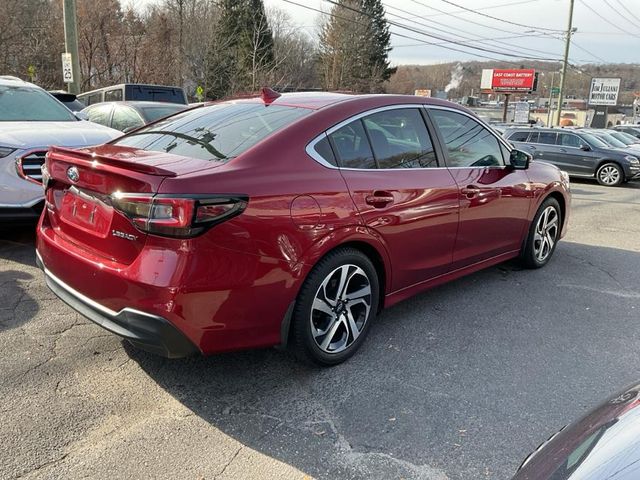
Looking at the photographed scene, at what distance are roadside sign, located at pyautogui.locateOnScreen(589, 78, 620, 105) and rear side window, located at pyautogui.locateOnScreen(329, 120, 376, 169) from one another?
200 feet

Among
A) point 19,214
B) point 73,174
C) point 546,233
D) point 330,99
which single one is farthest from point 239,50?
point 73,174

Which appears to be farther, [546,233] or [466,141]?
[546,233]

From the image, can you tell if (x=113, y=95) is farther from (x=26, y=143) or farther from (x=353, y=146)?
(x=353, y=146)

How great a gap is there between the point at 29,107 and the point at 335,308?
201 inches

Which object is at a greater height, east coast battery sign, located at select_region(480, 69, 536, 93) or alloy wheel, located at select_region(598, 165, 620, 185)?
east coast battery sign, located at select_region(480, 69, 536, 93)

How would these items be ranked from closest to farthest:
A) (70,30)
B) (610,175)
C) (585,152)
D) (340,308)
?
(340,308), (70,30), (610,175), (585,152)

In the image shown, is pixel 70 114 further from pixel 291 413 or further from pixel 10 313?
pixel 291 413

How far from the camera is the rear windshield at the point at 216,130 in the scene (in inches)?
121

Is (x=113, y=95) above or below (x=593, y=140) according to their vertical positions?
above

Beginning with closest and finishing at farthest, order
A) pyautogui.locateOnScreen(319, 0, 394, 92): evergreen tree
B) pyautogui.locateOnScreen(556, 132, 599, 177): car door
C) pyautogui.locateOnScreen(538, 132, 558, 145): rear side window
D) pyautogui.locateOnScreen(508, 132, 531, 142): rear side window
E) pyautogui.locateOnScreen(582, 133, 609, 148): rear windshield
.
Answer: pyautogui.locateOnScreen(556, 132, 599, 177): car door → pyautogui.locateOnScreen(582, 133, 609, 148): rear windshield → pyautogui.locateOnScreen(538, 132, 558, 145): rear side window → pyautogui.locateOnScreen(508, 132, 531, 142): rear side window → pyautogui.locateOnScreen(319, 0, 394, 92): evergreen tree

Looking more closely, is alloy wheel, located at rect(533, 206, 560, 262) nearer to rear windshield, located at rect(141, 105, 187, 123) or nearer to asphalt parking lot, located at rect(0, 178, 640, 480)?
asphalt parking lot, located at rect(0, 178, 640, 480)

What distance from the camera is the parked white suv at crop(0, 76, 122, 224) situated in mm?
4910

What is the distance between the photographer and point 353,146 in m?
3.38

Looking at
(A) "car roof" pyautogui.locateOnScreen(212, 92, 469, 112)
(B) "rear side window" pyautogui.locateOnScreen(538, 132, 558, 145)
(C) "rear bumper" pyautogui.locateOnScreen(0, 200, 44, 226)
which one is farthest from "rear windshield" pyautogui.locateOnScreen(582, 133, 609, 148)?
(C) "rear bumper" pyautogui.locateOnScreen(0, 200, 44, 226)
